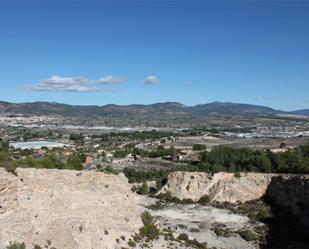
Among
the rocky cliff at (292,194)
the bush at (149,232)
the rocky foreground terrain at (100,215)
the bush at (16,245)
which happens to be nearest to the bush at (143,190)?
the rocky foreground terrain at (100,215)

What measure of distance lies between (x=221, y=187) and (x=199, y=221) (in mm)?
13215

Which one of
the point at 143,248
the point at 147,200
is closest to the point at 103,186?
the point at 143,248

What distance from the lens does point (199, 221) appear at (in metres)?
54.4

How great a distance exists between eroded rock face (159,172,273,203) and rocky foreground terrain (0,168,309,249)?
4.70 m

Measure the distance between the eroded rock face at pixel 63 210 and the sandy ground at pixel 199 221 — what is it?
4184 millimetres

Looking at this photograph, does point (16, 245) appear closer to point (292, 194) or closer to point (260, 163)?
point (292, 194)

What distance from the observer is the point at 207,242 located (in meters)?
45.4

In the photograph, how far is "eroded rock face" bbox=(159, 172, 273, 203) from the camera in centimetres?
6600

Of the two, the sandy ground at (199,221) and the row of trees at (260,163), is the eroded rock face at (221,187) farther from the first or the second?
the row of trees at (260,163)

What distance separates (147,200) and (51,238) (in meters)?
31.4

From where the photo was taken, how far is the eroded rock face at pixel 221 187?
66000mm

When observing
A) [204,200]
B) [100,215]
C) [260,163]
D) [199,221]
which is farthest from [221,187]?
[100,215]

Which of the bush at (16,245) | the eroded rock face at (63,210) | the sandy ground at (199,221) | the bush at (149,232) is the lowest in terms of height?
the sandy ground at (199,221)

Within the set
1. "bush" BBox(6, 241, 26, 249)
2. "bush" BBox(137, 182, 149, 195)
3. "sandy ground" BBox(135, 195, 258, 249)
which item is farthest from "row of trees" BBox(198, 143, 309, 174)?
"bush" BBox(6, 241, 26, 249)
